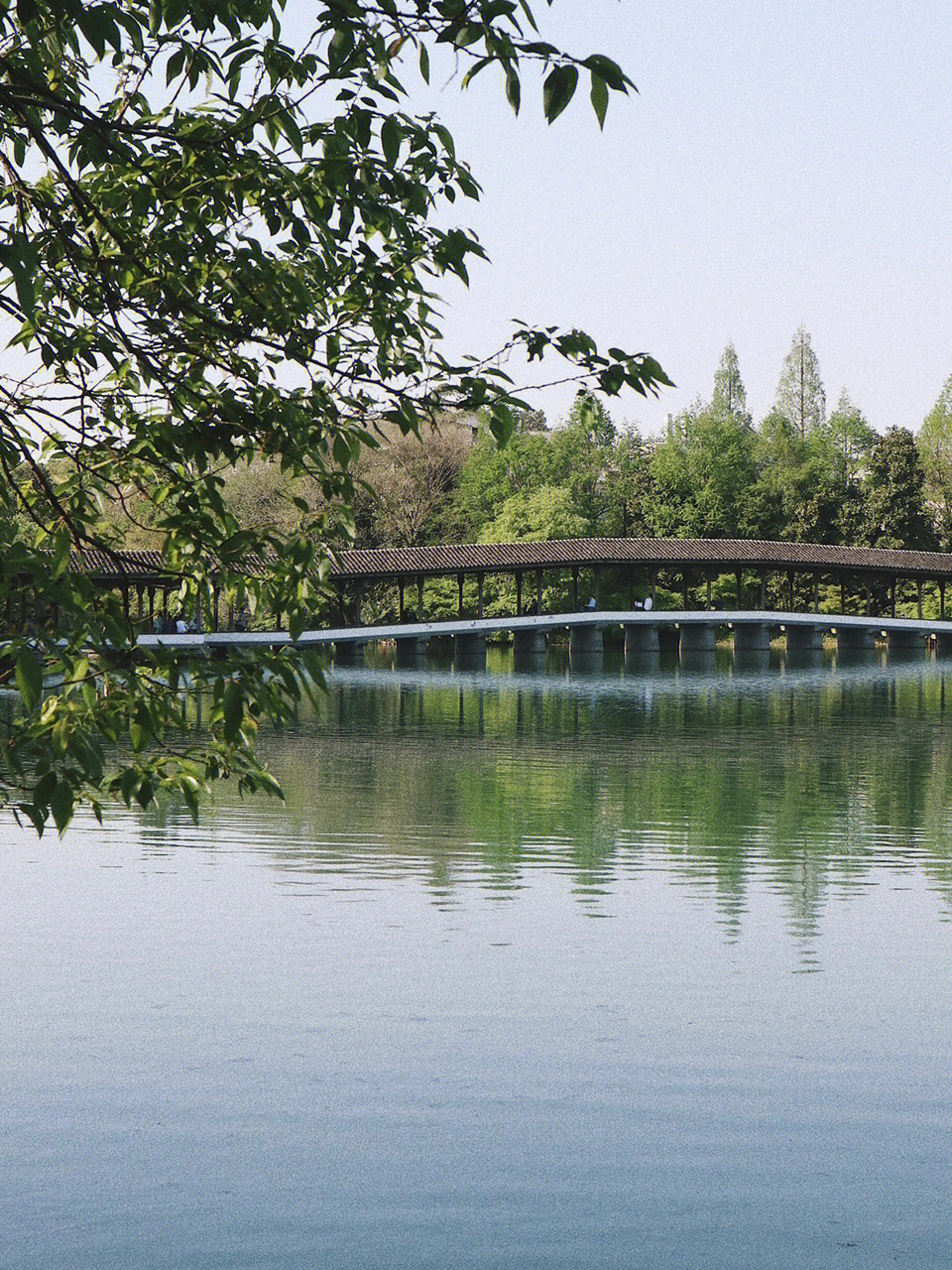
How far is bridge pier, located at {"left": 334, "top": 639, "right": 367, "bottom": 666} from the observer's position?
4584 centimetres

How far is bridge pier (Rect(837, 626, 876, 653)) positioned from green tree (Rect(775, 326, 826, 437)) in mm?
22265

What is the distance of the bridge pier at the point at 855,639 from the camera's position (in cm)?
5419

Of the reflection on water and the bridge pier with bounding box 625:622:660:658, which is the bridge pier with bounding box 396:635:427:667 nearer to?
the bridge pier with bounding box 625:622:660:658

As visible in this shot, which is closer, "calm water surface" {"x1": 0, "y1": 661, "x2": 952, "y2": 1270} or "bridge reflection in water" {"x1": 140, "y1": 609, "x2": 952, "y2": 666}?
"calm water surface" {"x1": 0, "y1": 661, "x2": 952, "y2": 1270}

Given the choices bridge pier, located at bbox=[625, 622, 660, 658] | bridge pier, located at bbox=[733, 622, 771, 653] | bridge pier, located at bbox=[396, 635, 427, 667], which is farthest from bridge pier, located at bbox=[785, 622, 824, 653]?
bridge pier, located at bbox=[396, 635, 427, 667]

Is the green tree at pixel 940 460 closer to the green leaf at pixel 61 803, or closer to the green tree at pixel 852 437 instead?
the green tree at pixel 852 437

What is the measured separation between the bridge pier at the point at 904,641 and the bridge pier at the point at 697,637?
22.0 feet

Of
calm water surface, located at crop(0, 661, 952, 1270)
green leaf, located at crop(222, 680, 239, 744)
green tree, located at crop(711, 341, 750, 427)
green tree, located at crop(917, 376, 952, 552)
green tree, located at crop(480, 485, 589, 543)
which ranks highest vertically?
green tree, located at crop(711, 341, 750, 427)

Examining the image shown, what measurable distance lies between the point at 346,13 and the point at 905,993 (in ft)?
18.1

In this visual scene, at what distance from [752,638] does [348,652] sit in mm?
14251

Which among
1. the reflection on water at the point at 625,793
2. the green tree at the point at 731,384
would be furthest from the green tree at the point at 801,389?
the reflection on water at the point at 625,793

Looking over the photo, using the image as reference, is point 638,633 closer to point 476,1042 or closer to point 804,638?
point 804,638

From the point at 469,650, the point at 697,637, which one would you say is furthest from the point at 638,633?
the point at 469,650

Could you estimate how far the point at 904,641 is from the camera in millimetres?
54500
